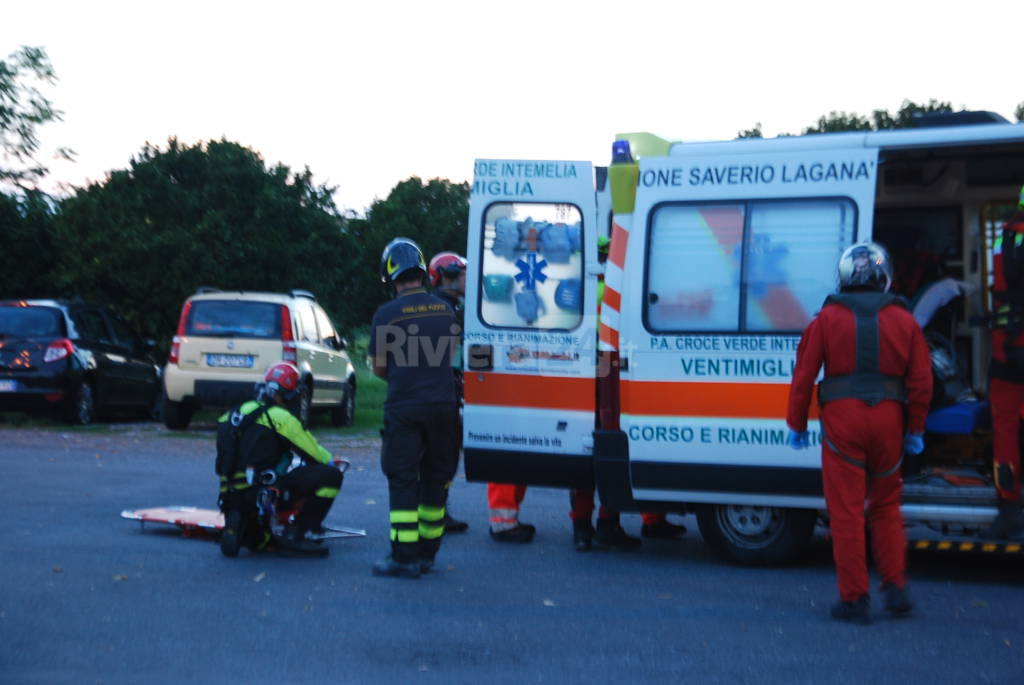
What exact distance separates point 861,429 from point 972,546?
1573mm

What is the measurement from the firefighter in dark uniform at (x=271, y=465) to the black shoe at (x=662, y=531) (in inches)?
93.6

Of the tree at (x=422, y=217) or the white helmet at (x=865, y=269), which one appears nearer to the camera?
the white helmet at (x=865, y=269)

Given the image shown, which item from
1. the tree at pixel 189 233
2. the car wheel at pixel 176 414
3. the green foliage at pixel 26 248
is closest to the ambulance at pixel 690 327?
the car wheel at pixel 176 414

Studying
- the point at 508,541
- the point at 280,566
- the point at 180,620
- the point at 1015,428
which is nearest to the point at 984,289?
the point at 1015,428

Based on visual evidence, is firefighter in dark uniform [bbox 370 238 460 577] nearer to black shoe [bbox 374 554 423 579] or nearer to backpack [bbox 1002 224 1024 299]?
black shoe [bbox 374 554 423 579]

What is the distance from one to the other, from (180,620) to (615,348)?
3.09 metres

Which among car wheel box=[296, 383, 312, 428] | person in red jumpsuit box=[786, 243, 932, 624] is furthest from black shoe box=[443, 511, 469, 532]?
car wheel box=[296, 383, 312, 428]

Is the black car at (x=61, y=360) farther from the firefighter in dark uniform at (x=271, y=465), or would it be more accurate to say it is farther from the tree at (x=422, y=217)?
the tree at (x=422, y=217)

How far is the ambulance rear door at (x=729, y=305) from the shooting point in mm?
7977

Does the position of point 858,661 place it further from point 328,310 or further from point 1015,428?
point 328,310

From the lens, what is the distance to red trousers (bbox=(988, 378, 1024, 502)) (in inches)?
308

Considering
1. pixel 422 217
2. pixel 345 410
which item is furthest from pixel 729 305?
pixel 422 217

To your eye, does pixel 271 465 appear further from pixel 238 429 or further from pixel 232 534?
pixel 232 534

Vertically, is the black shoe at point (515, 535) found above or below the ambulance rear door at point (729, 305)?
below
